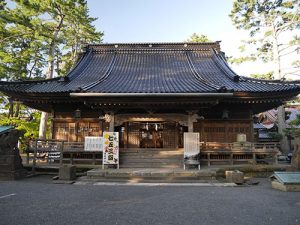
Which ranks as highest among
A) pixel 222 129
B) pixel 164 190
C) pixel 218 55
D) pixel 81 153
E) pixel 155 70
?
pixel 218 55

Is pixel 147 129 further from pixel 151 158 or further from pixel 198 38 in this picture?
pixel 198 38

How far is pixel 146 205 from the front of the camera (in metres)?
6.40

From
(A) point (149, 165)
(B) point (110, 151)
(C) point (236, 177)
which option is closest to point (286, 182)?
(C) point (236, 177)

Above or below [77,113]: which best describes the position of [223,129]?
below

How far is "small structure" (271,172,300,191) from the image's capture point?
334 inches

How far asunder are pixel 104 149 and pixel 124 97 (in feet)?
9.17

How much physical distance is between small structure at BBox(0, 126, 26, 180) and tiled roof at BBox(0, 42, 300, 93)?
3.30 m

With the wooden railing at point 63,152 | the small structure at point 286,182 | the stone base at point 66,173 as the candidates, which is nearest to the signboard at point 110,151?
the wooden railing at point 63,152

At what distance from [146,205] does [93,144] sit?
244 inches

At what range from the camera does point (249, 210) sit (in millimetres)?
6027

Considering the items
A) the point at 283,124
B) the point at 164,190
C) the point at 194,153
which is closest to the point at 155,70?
the point at 194,153

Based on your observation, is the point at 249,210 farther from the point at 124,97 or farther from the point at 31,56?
the point at 31,56

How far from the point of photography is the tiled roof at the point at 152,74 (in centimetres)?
1272

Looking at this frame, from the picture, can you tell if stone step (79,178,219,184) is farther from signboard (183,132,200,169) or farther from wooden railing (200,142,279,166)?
wooden railing (200,142,279,166)
